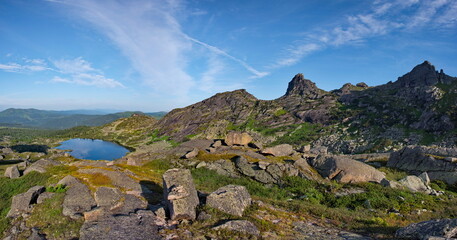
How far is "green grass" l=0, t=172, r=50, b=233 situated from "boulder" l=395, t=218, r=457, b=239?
89.9 ft

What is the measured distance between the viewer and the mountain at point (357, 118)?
9575cm

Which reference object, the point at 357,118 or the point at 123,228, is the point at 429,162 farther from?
the point at 357,118

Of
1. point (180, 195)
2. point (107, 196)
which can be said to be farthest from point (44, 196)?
point (180, 195)

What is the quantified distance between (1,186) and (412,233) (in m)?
32.8

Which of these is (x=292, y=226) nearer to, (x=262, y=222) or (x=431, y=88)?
(x=262, y=222)

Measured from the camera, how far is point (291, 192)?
2945 centimetres

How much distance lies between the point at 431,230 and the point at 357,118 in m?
129

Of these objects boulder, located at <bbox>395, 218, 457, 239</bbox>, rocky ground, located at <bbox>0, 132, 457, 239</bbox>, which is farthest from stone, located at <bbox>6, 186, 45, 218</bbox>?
boulder, located at <bbox>395, 218, 457, 239</bbox>

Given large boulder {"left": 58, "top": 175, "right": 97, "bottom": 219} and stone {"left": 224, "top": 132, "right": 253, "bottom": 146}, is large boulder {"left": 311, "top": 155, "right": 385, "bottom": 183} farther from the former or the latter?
large boulder {"left": 58, "top": 175, "right": 97, "bottom": 219}

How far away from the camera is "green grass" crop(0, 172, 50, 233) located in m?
18.9

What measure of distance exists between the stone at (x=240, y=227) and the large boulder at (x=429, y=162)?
34914 millimetres

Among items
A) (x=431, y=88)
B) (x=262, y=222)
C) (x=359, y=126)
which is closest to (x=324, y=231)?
(x=262, y=222)

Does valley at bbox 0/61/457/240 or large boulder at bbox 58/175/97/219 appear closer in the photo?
valley at bbox 0/61/457/240

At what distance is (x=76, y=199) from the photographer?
58.7 ft
